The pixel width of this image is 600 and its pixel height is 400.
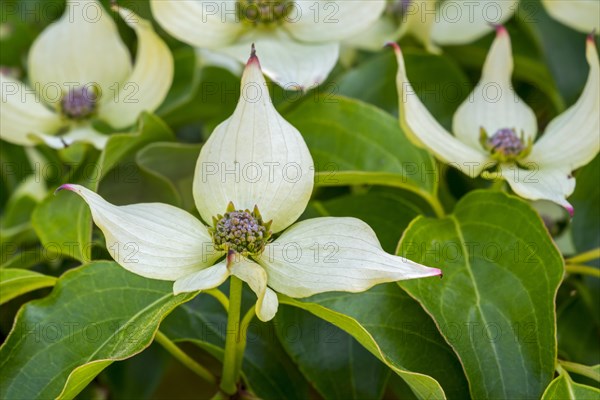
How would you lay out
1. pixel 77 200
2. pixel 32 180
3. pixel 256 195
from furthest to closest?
pixel 32 180
pixel 77 200
pixel 256 195

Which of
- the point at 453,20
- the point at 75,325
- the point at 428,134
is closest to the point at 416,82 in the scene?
the point at 453,20

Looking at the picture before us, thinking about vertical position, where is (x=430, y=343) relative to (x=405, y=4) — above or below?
below

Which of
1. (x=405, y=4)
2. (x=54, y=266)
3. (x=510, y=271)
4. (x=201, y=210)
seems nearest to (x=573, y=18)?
(x=405, y=4)

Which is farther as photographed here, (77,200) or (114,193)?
(114,193)

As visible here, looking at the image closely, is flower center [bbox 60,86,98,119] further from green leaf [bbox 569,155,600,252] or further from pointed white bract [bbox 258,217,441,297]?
green leaf [bbox 569,155,600,252]

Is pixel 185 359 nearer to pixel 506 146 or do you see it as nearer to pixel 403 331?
pixel 403 331

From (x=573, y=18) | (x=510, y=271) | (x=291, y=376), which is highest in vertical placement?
(x=573, y=18)

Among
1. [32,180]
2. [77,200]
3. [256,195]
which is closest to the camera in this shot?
[256,195]

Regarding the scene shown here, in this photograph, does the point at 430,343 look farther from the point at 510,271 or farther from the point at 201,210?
the point at 201,210
